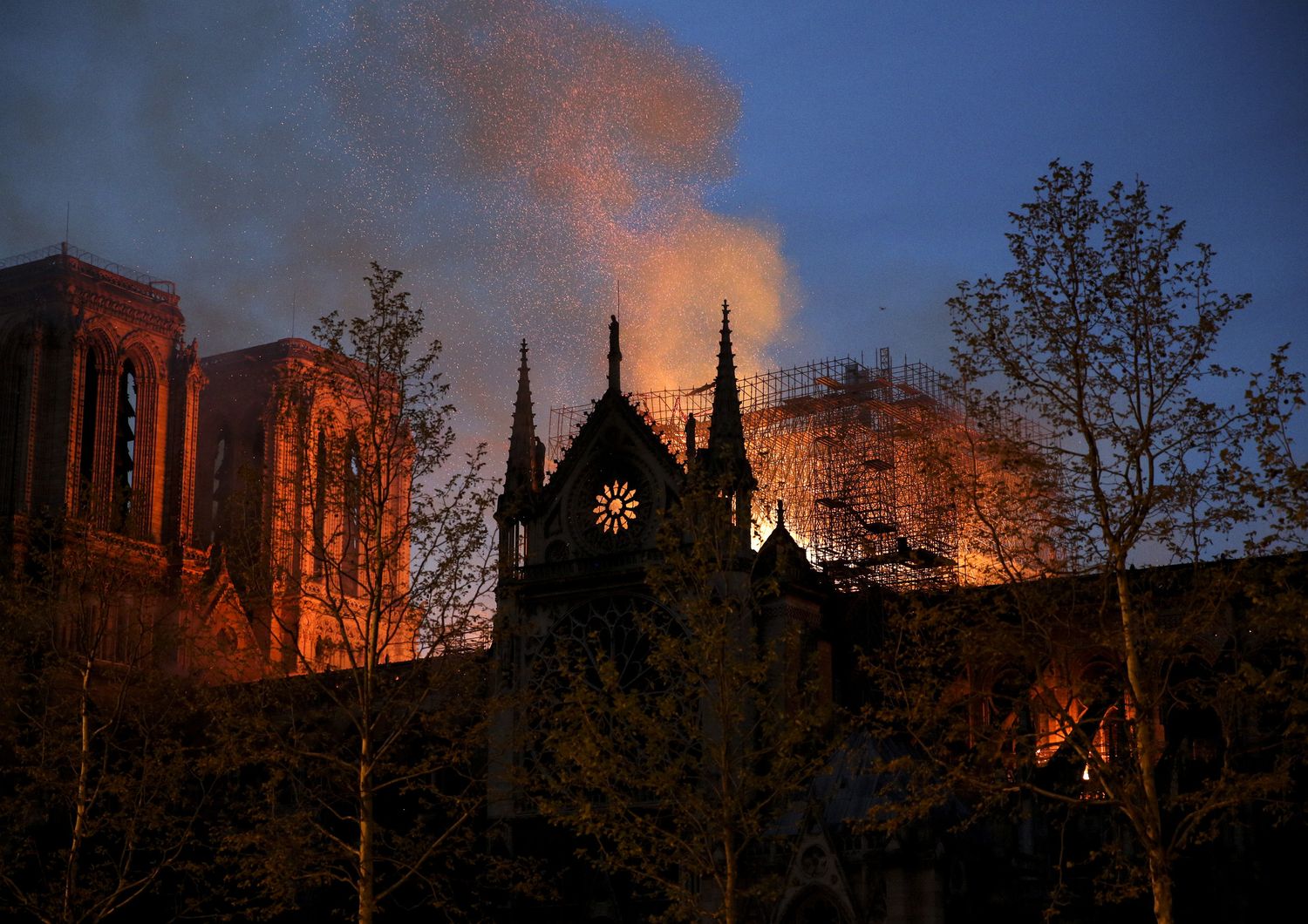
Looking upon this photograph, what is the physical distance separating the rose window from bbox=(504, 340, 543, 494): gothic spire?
2806 millimetres

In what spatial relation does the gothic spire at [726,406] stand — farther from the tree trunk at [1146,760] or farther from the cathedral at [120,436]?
the tree trunk at [1146,760]

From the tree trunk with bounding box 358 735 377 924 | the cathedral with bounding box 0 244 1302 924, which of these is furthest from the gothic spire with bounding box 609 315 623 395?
the tree trunk with bounding box 358 735 377 924

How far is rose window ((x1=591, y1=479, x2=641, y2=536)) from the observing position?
184 feet

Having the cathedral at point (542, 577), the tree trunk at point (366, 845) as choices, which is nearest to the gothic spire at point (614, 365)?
the cathedral at point (542, 577)

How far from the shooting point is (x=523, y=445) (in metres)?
59.5

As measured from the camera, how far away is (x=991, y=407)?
90.3ft

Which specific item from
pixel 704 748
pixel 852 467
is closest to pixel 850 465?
pixel 852 467

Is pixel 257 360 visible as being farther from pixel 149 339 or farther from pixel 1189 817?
pixel 1189 817

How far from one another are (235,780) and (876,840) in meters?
29.5

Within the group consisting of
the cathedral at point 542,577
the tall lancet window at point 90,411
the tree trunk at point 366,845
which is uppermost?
the tall lancet window at point 90,411

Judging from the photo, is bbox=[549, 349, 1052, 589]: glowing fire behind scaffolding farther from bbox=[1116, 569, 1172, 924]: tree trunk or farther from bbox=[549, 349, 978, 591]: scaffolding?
bbox=[1116, 569, 1172, 924]: tree trunk

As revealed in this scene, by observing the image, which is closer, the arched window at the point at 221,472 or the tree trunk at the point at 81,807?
the tree trunk at the point at 81,807

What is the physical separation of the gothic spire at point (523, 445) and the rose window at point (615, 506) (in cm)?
281

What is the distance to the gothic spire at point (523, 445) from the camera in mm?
58391
